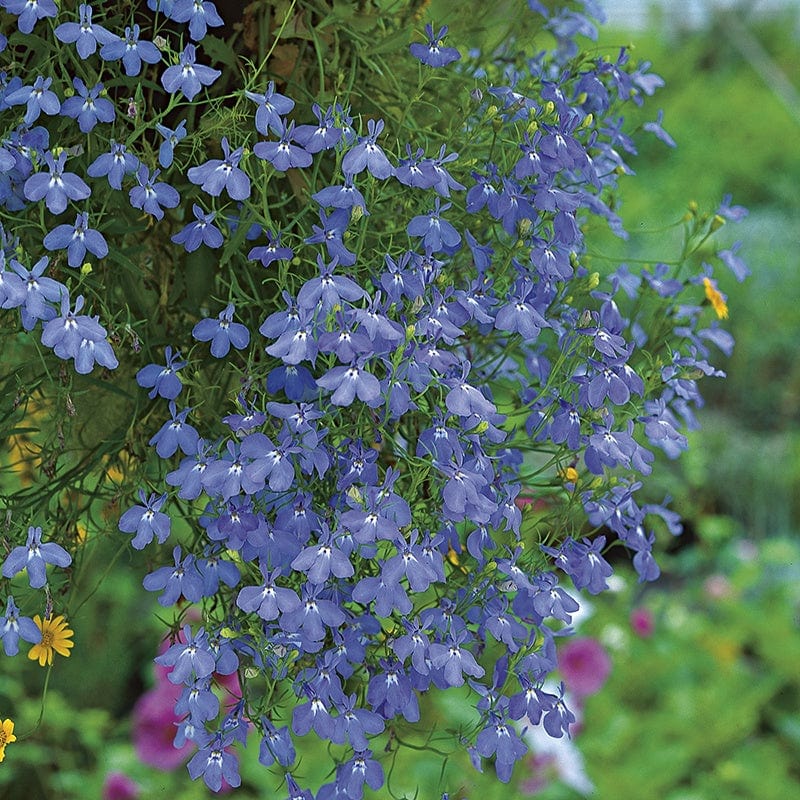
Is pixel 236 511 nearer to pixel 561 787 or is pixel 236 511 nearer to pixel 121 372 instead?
pixel 121 372

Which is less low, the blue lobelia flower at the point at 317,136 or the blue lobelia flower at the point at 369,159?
the blue lobelia flower at the point at 317,136

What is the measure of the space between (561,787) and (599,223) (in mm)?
1034

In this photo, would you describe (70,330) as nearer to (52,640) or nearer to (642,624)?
(52,640)

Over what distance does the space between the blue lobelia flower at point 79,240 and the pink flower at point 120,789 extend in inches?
44.2

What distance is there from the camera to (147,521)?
0.62 metres

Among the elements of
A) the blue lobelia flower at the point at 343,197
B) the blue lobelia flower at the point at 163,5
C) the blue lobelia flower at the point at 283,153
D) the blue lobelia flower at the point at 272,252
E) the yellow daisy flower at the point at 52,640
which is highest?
the blue lobelia flower at the point at 163,5

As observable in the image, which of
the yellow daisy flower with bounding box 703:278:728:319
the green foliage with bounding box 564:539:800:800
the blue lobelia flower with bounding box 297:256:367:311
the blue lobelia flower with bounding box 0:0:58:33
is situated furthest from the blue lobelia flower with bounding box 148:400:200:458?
the green foliage with bounding box 564:539:800:800

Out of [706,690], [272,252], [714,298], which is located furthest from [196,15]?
[706,690]

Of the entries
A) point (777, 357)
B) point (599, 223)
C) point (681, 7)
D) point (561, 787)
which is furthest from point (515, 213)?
point (681, 7)

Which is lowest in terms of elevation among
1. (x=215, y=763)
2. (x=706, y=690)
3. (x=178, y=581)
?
(x=706, y=690)

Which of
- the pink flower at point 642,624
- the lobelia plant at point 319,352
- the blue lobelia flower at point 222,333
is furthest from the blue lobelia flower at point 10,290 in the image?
the pink flower at point 642,624

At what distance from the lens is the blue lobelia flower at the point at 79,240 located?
61cm

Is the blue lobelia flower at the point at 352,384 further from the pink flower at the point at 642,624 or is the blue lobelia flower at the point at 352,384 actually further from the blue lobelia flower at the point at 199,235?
the pink flower at the point at 642,624

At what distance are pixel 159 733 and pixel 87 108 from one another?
3.72 feet
